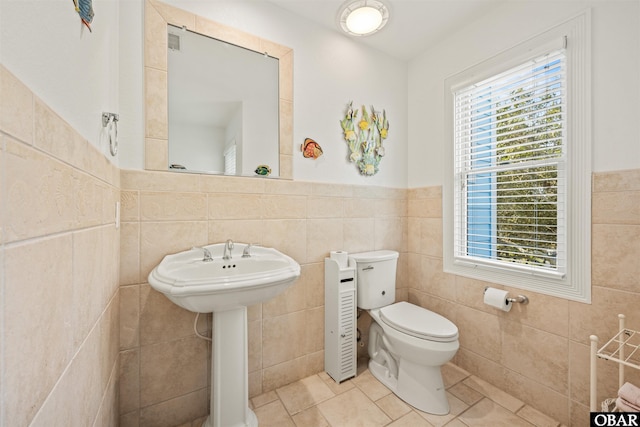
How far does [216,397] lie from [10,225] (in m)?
1.22

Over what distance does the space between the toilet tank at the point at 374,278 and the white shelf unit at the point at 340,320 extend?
3.2 inches

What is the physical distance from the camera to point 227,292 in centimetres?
100

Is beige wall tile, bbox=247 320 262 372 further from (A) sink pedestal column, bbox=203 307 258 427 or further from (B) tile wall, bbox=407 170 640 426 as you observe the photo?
(B) tile wall, bbox=407 170 640 426

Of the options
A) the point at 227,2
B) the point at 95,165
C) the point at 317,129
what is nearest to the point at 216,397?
the point at 95,165

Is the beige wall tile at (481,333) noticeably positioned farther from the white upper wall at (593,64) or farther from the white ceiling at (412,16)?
the white ceiling at (412,16)

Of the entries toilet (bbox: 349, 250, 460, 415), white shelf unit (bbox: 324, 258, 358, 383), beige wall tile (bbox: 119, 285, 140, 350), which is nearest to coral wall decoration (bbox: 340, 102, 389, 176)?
toilet (bbox: 349, 250, 460, 415)

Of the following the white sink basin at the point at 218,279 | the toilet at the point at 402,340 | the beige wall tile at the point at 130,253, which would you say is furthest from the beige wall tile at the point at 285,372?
the beige wall tile at the point at 130,253

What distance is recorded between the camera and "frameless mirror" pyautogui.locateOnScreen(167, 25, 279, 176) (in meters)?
1.42

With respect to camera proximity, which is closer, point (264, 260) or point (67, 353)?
point (67, 353)

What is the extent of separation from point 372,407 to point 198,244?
1.36m

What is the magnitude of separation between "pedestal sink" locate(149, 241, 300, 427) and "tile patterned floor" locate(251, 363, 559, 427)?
0.21 m

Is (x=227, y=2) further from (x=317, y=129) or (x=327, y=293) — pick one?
(x=327, y=293)

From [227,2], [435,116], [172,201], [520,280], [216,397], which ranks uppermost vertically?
[227,2]

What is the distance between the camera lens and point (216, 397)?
126cm
